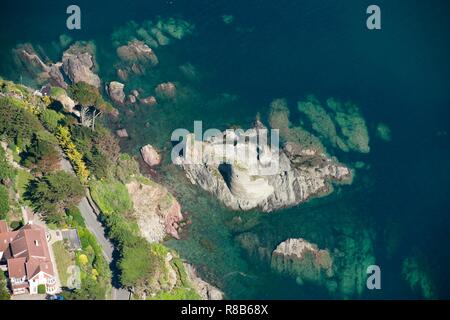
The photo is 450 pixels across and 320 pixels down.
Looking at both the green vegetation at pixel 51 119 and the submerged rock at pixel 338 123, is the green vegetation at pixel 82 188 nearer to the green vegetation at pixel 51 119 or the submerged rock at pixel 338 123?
the green vegetation at pixel 51 119

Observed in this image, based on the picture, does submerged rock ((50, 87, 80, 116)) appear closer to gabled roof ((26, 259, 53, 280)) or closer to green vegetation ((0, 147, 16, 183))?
green vegetation ((0, 147, 16, 183))

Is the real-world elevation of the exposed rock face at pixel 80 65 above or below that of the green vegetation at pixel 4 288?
above

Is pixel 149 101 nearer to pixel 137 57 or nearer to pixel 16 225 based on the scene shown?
pixel 137 57

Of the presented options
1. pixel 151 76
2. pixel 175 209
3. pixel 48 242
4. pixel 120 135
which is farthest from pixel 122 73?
pixel 48 242

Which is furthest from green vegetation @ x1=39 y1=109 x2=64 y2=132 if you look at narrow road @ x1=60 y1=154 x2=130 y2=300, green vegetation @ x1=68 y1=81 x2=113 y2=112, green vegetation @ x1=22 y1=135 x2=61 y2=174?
narrow road @ x1=60 y1=154 x2=130 y2=300

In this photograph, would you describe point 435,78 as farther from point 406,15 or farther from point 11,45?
point 11,45

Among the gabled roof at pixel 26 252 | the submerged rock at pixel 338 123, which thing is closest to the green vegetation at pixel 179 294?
the gabled roof at pixel 26 252
